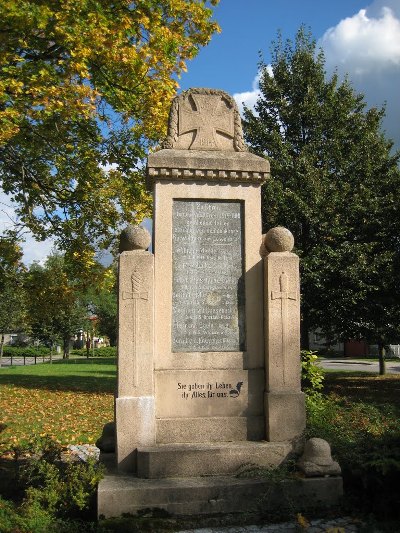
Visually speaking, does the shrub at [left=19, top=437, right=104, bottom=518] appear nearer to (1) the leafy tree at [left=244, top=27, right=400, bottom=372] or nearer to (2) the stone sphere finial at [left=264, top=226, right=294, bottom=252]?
(2) the stone sphere finial at [left=264, top=226, right=294, bottom=252]

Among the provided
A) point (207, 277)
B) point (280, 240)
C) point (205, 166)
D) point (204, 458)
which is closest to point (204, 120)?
point (205, 166)

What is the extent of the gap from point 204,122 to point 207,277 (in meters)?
1.93

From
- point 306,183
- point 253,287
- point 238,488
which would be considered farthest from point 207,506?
point 306,183

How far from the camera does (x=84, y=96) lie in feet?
42.3

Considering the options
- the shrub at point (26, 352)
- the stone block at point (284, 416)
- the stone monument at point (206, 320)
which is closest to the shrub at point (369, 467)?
the stone block at point (284, 416)

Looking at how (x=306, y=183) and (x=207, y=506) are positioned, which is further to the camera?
(x=306, y=183)

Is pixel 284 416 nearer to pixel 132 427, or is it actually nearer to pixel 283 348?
pixel 283 348

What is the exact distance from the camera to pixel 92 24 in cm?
1138

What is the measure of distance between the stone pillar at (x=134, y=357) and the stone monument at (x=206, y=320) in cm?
1

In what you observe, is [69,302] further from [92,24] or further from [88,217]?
[92,24]

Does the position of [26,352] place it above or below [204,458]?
below

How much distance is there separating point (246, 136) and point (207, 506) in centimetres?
1604

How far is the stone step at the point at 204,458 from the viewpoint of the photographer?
17.3 feet

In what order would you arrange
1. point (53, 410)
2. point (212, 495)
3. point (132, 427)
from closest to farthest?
point (212, 495), point (132, 427), point (53, 410)
